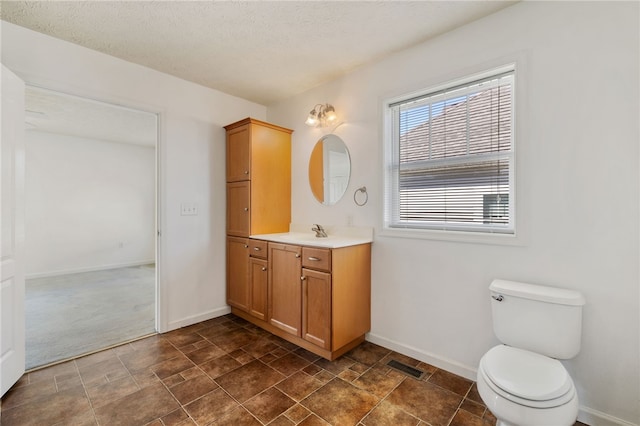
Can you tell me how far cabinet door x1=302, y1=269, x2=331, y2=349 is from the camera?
218 cm

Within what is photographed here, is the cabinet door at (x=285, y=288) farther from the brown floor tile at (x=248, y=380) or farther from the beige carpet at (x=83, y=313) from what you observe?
the beige carpet at (x=83, y=313)

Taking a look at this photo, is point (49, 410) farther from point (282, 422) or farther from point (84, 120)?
point (84, 120)

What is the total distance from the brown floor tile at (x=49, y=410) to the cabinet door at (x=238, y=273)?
1401 millimetres

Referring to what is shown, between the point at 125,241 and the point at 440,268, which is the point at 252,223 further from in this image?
the point at 125,241

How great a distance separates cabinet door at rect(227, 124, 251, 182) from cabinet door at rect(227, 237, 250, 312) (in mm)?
689

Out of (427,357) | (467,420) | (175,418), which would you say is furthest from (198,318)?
(467,420)

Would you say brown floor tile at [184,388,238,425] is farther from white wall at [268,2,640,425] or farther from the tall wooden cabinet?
white wall at [268,2,640,425]

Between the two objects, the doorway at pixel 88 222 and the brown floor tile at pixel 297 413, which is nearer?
the brown floor tile at pixel 297 413

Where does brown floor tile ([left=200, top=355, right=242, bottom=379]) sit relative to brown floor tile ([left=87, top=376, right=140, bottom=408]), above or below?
below

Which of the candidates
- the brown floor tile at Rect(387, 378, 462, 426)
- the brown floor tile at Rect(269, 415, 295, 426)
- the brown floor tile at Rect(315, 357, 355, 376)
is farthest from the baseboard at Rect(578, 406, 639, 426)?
the brown floor tile at Rect(269, 415, 295, 426)

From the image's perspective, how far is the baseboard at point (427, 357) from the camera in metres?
2.00

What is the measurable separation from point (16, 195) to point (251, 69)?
201 cm

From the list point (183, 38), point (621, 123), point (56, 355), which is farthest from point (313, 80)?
point (56, 355)

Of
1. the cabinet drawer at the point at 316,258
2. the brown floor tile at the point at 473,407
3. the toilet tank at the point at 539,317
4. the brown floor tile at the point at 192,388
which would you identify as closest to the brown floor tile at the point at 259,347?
the brown floor tile at the point at 192,388
